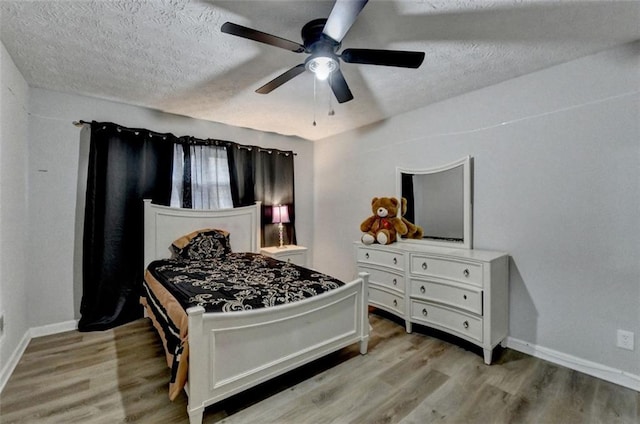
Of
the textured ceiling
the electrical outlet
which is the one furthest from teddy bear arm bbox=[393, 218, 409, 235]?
the electrical outlet

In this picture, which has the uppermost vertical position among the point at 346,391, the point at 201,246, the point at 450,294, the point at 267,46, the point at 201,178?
the point at 267,46

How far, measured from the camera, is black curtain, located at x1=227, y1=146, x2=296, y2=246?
3943 mm

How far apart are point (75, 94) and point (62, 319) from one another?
225 cm

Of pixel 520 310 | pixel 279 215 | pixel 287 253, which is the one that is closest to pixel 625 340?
pixel 520 310

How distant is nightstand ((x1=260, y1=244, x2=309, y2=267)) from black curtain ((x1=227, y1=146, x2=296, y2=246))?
224 mm

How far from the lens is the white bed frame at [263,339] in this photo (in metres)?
1.63

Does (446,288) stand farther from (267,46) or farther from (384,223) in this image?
(267,46)

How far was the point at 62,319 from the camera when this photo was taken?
113 inches

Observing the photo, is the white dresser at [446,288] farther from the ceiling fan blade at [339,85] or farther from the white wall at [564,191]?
the ceiling fan blade at [339,85]

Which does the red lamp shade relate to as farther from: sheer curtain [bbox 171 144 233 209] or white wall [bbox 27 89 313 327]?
white wall [bbox 27 89 313 327]

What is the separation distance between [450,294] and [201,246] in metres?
2.64

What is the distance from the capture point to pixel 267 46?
203 cm

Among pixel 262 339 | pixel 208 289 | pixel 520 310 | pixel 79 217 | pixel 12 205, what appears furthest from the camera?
pixel 79 217

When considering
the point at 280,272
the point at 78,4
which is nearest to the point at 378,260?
the point at 280,272
